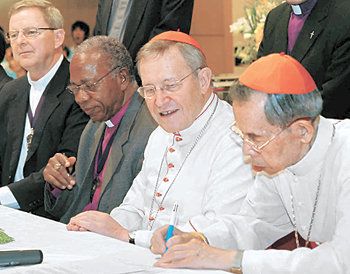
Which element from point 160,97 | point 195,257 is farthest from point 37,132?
point 195,257

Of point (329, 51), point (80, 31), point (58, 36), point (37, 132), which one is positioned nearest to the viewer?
point (329, 51)

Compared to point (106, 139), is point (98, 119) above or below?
above

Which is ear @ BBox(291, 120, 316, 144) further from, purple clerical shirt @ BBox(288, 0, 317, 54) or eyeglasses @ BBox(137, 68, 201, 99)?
purple clerical shirt @ BBox(288, 0, 317, 54)

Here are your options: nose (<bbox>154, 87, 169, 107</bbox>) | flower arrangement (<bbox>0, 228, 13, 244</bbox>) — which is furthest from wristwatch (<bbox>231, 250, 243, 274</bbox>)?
nose (<bbox>154, 87, 169, 107</bbox>)

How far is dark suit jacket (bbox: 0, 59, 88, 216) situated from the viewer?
14.8ft

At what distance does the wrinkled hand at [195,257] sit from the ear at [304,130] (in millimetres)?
512

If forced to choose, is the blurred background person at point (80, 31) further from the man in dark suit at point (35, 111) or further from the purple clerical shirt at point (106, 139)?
the purple clerical shirt at point (106, 139)

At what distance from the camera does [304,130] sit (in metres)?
2.43

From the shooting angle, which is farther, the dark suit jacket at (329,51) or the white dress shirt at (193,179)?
the dark suit jacket at (329,51)

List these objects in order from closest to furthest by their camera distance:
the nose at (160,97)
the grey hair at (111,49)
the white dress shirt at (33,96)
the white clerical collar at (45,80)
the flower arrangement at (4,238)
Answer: the flower arrangement at (4,238) → the nose at (160,97) → the grey hair at (111,49) → the white dress shirt at (33,96) → the white clerical collar at (45,80)

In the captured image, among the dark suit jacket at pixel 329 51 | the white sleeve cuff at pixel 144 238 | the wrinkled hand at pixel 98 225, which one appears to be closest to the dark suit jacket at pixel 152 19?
the dark suit jacket at pixel 329 51

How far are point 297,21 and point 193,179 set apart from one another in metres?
1.46

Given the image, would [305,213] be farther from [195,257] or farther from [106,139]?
[106,139]

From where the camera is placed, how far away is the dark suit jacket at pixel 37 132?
177 inches
